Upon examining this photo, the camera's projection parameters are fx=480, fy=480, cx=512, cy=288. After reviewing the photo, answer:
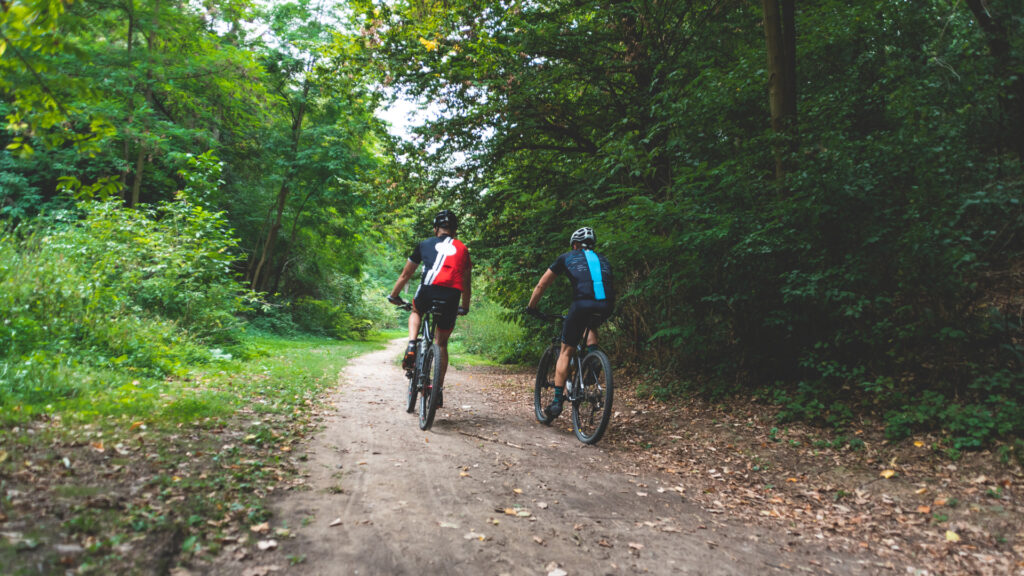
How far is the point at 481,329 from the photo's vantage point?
1906cm

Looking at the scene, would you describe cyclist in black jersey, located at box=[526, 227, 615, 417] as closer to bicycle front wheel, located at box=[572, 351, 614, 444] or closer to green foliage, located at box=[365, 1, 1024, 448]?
bicycle front wheel, located at box=[572, 351, 614, 444]

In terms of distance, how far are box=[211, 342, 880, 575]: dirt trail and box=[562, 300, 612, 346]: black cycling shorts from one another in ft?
4.03

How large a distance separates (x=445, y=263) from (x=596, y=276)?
5.35 ft

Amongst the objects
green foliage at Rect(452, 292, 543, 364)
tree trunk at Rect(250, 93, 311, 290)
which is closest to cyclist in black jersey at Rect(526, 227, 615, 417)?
green foliage at Rect(452, 292, 543, 364)

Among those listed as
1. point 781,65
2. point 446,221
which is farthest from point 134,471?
point 781,65

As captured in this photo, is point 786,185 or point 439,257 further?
point 786,185

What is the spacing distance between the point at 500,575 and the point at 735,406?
4.76 meters

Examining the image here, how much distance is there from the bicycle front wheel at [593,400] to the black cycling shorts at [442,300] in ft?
5.05

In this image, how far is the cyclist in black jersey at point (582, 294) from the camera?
515 cm

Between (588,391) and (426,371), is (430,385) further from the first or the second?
(588,391)

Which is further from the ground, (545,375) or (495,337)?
(545,375)

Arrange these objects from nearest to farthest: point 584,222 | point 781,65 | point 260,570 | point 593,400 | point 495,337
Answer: point 260,570, point 593,400, point 781,65, point 584,222, point 495,337

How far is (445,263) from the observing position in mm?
5156

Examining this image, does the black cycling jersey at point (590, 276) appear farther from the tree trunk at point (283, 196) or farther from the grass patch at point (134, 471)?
the tree trunk at point (283, 196)
